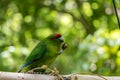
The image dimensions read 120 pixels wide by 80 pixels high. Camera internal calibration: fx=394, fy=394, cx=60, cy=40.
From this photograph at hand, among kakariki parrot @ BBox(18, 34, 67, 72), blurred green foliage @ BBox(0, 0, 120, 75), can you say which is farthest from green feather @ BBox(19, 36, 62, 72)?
blurred green foliage @ BBox(0, 0, 120, 75)

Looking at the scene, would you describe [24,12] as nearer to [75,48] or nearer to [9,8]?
[9,8]

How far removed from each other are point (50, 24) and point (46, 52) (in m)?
2.20

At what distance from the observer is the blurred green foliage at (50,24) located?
3400mm

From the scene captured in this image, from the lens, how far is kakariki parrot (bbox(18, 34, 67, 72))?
1677mm

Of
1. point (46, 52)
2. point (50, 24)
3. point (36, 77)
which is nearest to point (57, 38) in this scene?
point (46, 52)

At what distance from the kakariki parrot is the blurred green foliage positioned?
4.35 feet

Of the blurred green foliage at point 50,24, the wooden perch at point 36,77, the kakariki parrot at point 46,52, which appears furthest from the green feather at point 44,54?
the blurred green foliage at point 50,24

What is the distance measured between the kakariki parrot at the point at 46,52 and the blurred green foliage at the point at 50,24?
133 centimetres

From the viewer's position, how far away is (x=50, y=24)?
3.96 meters

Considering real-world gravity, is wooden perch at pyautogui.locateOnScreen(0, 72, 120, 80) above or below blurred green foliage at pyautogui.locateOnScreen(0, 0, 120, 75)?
below

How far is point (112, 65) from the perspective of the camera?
3051mm

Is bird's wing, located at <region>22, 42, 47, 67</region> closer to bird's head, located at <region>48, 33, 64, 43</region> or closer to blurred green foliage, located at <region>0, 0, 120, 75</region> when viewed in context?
bird's head, located at <region>48, 33, 64, 43</region>

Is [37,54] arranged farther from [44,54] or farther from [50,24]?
[50,24]

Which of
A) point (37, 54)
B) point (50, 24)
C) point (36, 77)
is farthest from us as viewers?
point (50, 24)
